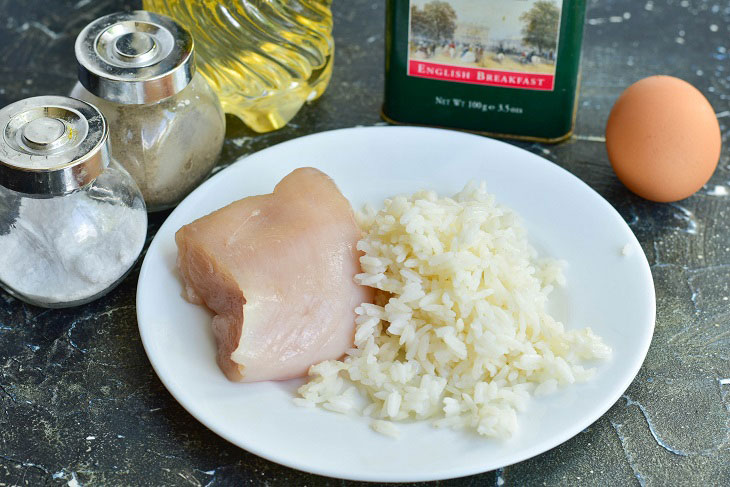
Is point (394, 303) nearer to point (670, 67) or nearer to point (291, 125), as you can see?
point (291, 125)

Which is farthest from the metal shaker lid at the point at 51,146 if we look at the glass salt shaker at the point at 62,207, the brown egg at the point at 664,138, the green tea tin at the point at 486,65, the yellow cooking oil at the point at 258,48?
Answer: the brown egg at the point at 664,138

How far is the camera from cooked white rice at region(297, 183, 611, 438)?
103 cm

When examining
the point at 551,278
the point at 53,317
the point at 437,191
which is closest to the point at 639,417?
the point at 551,278

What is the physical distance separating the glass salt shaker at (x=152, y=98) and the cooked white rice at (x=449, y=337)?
36 centimetres

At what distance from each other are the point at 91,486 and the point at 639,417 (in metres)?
0.68

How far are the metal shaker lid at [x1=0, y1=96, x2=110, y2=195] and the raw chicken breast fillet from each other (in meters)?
0.15

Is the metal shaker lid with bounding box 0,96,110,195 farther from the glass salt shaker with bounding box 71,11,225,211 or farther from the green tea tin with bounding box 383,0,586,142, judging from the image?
the green tea tin with bounding box 383,0,586,142

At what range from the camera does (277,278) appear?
3.59 ft

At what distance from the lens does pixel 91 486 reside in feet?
3.38

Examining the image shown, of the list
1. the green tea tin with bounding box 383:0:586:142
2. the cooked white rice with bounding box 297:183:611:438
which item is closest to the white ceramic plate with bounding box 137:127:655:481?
the cooked white rice with bounding box 297:183:611:438

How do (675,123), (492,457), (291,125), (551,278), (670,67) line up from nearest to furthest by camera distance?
(492,457), (551,278), (675,123), (291,125), (670,67)

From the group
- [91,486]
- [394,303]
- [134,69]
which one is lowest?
[91,486]

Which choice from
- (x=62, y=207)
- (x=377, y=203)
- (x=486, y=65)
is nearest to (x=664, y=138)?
(x=486, y=65)

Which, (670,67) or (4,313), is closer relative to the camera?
(4,313)
